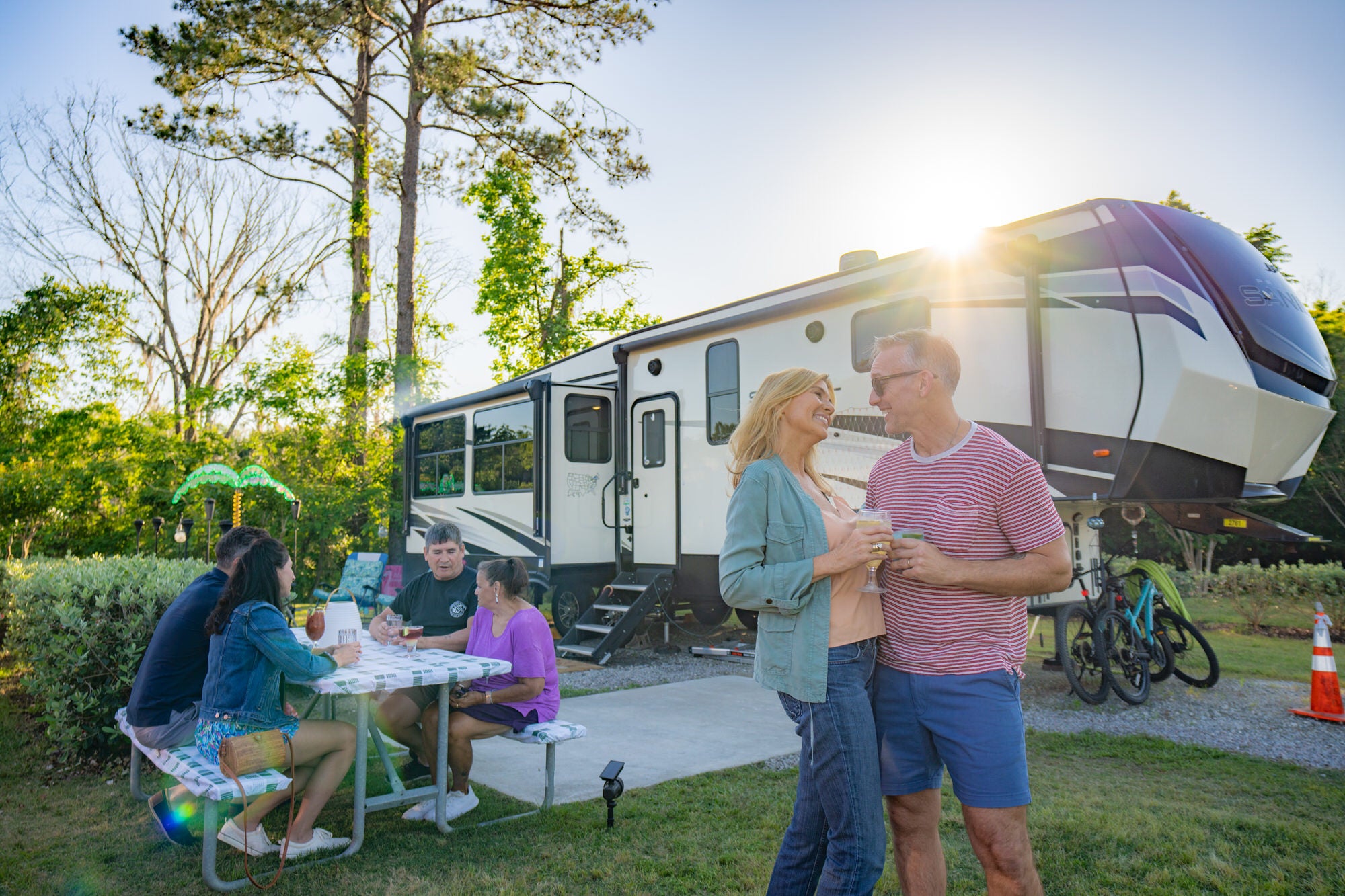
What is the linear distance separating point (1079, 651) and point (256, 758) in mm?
5184

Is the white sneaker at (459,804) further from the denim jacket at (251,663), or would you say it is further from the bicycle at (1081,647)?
the bicycle at (1081,647)

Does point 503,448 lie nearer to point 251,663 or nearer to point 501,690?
point 501,690

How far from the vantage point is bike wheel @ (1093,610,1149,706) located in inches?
226

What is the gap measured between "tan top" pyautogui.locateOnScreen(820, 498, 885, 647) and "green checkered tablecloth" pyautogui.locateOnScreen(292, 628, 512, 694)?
1942 millimetres

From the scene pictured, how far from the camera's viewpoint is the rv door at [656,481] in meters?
8.08

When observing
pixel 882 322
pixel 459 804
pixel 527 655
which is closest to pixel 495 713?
pixel 527 655

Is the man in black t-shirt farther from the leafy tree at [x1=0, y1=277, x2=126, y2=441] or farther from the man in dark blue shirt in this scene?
the leafy tree at [x1=0, y1=277, x2=126, y2=441]

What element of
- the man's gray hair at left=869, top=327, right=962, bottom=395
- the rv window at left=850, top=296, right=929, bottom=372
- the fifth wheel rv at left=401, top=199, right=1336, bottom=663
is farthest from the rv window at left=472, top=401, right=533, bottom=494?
the man's gray hair at left=869, top=327, right=962, bottom=395

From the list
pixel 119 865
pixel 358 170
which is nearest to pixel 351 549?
pixel 358 170

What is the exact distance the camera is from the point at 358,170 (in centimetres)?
1529

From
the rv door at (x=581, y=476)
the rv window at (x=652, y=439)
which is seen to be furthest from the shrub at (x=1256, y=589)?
the rv door at (x=581, y=476)

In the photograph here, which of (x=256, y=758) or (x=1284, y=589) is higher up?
(x=256, y=758)

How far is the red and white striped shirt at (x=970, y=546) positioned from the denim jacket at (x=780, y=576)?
0.21 meters

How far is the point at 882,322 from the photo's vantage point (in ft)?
20.5
